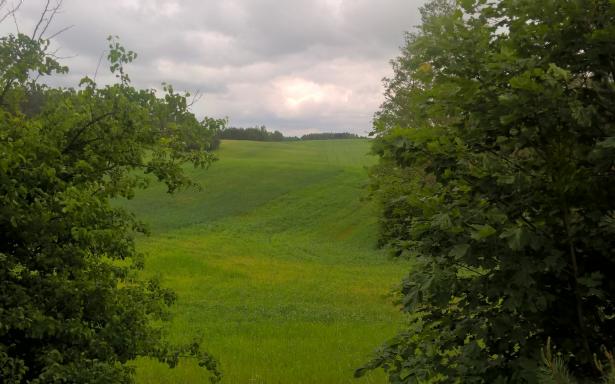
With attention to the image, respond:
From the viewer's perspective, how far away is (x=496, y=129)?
3469mm

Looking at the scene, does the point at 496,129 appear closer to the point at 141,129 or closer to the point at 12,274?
the point at 141,129

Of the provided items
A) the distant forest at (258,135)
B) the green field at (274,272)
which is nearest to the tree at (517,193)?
the green field at (274,272)

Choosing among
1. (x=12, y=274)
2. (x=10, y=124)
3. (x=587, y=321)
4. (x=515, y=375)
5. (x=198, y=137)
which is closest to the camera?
(x=515, y=375)

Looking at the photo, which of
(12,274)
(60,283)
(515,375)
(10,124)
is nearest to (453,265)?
(515,375)

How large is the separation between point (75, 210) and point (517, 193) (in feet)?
9.43

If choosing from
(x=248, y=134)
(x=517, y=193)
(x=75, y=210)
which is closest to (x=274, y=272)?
(x=75, y=210)

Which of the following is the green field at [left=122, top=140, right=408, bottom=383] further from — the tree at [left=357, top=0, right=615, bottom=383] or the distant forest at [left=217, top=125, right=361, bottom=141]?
the distant forest at [left=217, top=125, right=361, bottom=141]

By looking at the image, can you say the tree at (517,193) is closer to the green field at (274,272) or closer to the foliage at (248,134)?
the green field at (274,272)

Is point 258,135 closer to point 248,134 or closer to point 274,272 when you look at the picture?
point 248,134

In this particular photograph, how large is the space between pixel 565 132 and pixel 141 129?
122 inches

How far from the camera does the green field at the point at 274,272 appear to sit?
868cm

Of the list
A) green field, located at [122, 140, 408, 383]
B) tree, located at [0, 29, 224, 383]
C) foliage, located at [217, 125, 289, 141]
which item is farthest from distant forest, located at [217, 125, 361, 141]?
tree, located at [0, 29, 224, 383]

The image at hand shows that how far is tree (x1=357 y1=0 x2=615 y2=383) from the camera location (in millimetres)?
3074

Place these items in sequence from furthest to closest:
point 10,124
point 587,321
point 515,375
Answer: point 10,124
point 587,321
point 515,375
